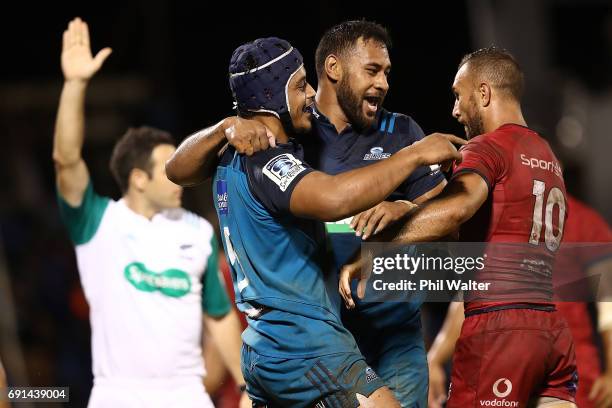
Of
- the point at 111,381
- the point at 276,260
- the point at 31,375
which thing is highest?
the point at 276,260

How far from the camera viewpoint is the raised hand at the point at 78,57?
626cm

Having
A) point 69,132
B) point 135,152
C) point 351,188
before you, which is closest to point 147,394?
point 135,152

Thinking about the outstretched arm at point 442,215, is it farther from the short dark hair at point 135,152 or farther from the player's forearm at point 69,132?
the player's forearm at point 69,132

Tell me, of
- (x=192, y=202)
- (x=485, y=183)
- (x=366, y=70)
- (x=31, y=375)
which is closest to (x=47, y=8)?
(x=192, y=202)

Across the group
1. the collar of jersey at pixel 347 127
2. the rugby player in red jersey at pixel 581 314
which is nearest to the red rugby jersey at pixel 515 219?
the collar of jersey at pixel 347 127

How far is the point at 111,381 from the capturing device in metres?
5.97

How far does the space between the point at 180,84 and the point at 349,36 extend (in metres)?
9.52

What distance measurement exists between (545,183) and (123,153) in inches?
110

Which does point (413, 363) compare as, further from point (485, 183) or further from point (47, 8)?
point (47, 8)

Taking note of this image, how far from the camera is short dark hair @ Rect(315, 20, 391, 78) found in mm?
5312

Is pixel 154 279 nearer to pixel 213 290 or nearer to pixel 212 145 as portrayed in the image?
pixel 213 290

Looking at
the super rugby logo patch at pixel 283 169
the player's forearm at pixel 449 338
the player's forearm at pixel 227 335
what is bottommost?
the player's forearm at pixel 449 338

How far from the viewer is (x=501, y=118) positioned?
4977 millimetres

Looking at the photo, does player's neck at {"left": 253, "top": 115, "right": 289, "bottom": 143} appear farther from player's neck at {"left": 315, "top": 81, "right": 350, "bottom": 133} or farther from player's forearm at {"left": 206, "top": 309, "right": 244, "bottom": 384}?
player's forearm at {"left": 206, "top": 309, "right": 244, "bottom": 384}
